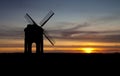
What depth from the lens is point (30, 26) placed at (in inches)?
1877
